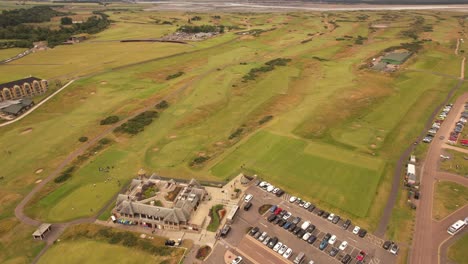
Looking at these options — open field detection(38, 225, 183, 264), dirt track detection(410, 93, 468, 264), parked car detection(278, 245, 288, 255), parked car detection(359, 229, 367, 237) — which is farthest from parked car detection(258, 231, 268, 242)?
dirt track detection(410, 93, 468, 264)

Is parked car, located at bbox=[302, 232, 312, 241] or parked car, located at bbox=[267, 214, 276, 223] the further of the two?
parked car, located at bbox=[267, 214, 276, 223]

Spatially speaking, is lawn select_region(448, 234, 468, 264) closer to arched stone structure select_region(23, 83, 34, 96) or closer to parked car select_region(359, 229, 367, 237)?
parked car select_region(359, 229, 367, 237)

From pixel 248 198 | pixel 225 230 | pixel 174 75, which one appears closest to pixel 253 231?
pixel 225 230

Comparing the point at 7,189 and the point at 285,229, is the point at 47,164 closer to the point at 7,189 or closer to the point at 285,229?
the point at 7,189

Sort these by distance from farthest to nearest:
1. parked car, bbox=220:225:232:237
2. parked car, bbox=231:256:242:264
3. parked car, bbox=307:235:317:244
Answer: parked car, bbox=220:225:232:237, parked car, bbox=307:235:317:244, parked car, bbox=231:256:242:264

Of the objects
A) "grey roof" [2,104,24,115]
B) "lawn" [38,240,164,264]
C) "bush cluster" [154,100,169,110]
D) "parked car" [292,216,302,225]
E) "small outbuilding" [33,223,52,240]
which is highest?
"grey roof" [2,104,24,115]

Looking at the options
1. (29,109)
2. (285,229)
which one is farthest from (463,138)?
(29,109)
